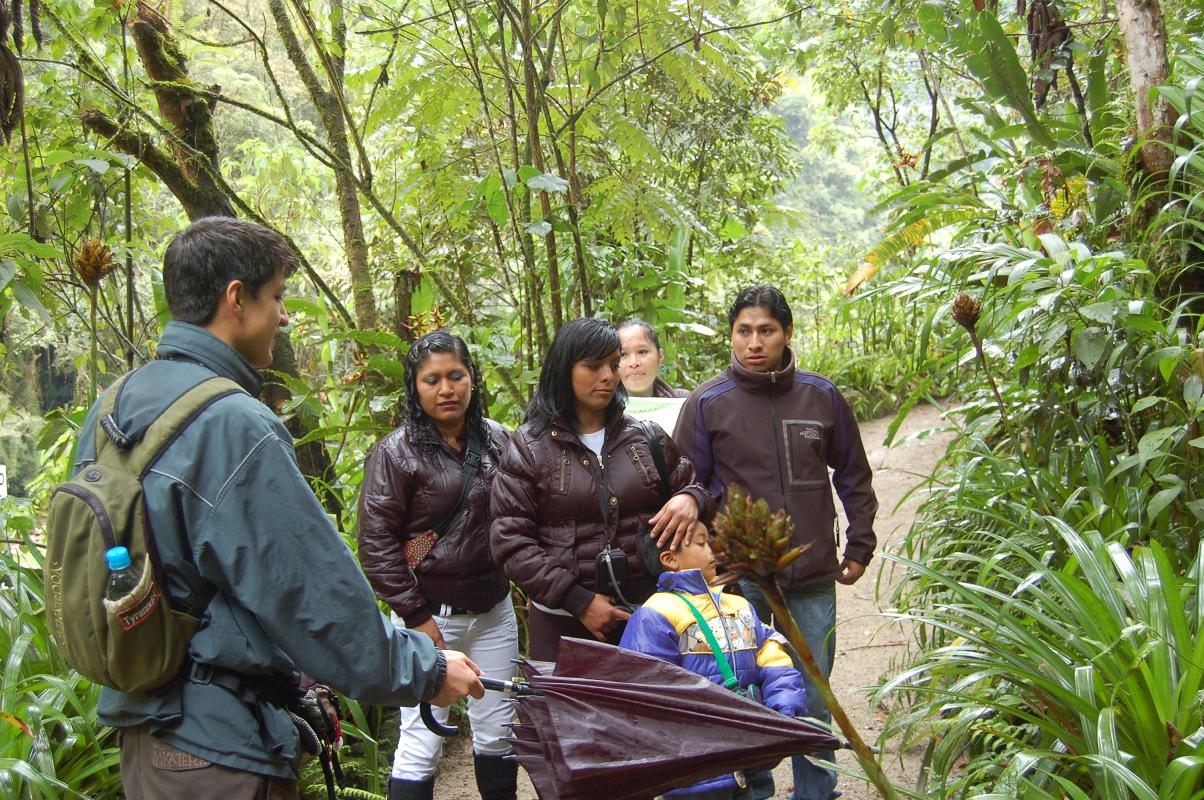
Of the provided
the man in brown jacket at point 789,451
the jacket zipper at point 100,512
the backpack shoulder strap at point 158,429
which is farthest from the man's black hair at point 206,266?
the man in brown jacket at point 789,451

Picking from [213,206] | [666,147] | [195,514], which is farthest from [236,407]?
[666,147]

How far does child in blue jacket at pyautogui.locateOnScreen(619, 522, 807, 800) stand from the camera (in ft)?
8.21

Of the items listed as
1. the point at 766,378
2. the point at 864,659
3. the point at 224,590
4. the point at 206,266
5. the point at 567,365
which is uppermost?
the point at 206,266

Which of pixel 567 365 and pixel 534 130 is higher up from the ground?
pixel 534 130

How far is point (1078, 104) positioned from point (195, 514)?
4294 mm

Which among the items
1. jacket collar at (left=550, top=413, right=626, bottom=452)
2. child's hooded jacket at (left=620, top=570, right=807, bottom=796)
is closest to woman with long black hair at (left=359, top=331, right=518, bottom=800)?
jacket collar at (left=550, top=413, right=626, bottom=452)

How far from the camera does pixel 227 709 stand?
5.62ft

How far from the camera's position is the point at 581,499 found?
9.73 feet

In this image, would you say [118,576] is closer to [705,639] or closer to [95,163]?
[705,639]

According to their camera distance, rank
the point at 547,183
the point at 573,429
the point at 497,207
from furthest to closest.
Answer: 1. the point at 497,207
2. the point at 547,183
3. the point at 573,429

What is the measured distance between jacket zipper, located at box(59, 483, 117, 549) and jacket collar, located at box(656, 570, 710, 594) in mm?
1505

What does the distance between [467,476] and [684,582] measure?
0.93 metres

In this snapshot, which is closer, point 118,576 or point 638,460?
point 118,576

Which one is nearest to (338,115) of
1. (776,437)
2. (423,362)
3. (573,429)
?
(423,362)
